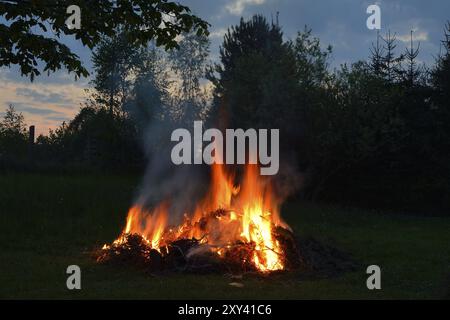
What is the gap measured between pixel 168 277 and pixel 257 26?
39.5 meters

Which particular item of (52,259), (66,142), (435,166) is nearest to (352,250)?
(52,259)

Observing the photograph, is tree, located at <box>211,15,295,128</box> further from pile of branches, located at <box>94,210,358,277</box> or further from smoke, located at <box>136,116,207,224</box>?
pile of branches, located at <box>94,210,358,277</box>

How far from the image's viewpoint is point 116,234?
1814 centimetres

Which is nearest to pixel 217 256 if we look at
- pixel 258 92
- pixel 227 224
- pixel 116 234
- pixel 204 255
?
pixel 204 255

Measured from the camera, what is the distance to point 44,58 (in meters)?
12.3

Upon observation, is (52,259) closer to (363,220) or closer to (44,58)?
(44,58)

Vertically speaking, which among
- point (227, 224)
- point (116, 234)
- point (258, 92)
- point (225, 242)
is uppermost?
point (258, 92)

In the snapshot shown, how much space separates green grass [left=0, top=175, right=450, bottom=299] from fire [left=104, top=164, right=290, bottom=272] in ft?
2.97

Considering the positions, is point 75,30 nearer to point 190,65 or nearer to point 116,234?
point 116,234

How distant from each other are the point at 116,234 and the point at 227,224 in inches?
250

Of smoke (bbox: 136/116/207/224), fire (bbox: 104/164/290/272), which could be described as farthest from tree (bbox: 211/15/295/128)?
fire (bbox: 104/164/290/272)

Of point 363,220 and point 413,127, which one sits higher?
point 413,127

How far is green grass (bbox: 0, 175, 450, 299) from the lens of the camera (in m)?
9.83

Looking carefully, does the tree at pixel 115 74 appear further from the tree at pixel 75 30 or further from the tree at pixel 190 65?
the tree at pixel 75 30
